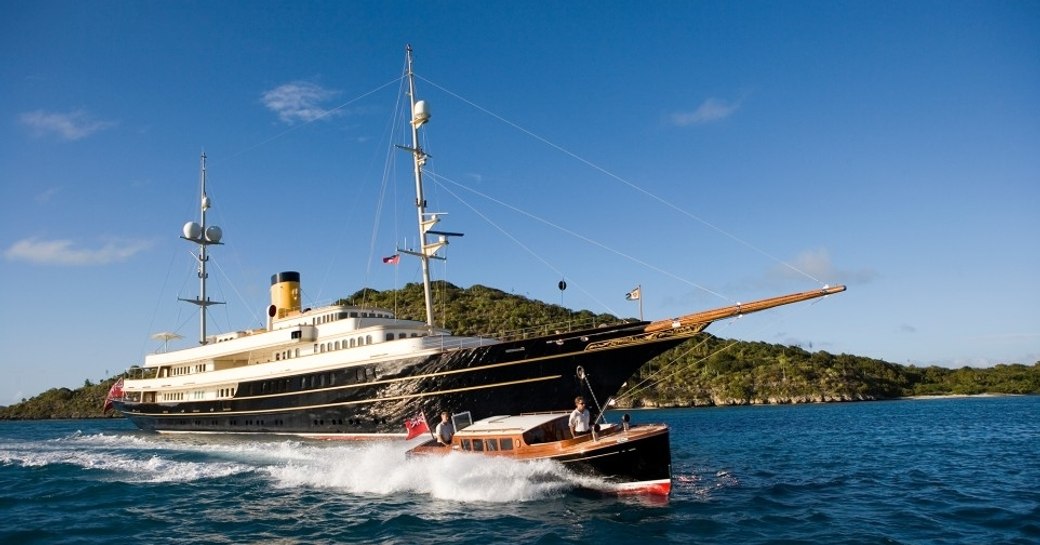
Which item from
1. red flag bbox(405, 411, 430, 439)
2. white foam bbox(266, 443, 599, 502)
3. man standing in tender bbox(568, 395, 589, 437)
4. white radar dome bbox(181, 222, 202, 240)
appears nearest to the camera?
white foam bbox(266, 443, 599, 502)

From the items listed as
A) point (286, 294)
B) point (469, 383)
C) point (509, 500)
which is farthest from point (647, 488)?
point (286, 294)

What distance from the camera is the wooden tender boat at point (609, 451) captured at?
18828 mm

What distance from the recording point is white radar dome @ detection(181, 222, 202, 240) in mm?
55969

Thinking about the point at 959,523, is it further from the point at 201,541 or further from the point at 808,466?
the point at 201,541

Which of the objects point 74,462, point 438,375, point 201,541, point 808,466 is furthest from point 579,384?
point 74,462

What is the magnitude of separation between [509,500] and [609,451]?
3.27 m

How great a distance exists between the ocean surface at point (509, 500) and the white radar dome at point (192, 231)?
27755mm

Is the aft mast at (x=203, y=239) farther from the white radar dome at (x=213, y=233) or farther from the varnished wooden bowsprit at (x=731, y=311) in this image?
the varnished wooden bowsprit at (x=731, y=311)

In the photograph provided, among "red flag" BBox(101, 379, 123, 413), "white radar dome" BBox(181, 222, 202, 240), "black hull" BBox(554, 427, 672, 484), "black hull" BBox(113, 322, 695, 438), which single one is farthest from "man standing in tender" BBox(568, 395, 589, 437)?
"red flag" BBox(101, 379, 123, 413)

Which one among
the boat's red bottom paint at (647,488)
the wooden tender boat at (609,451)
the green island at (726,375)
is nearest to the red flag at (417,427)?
the wooden tender boat at (609,451)

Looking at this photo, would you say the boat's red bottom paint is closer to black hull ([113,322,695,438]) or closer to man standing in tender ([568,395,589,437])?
man standing in tender ([568,395,589,437])

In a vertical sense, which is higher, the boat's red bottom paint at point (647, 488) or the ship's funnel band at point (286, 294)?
the ship's funnel band at point (286, 294)

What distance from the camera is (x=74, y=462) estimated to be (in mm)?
31375

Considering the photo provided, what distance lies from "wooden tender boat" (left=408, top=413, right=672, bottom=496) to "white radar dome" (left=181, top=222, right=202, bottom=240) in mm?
45629
